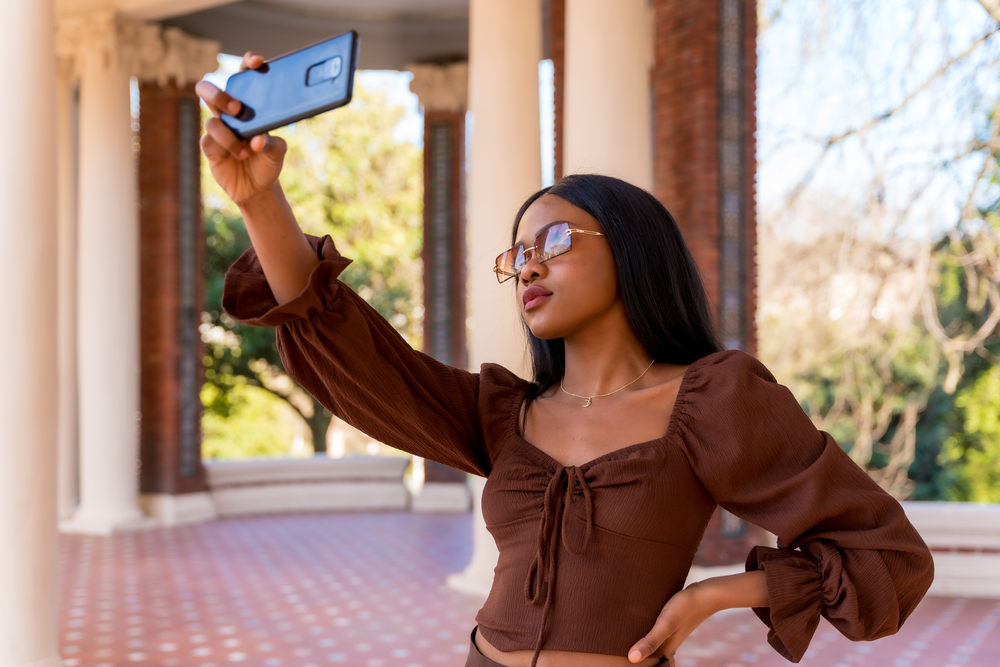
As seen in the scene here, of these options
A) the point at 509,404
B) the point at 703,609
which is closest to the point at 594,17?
the point at 509,404

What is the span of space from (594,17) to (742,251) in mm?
2159

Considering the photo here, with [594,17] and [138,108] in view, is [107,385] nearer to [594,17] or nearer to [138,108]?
[138,108]

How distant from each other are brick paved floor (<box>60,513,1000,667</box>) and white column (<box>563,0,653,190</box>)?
10.2ft

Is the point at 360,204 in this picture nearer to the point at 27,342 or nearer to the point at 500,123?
the point at 500,123

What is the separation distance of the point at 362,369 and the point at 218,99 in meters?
0.54

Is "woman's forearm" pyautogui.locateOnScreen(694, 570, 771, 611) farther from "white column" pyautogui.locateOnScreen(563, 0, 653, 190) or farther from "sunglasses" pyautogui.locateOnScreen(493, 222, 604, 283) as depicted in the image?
"white column" pyautogui.locateOnScreen(563, 0, 653, 190)

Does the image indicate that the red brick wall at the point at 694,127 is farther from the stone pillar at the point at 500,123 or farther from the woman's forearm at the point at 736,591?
the woman's forearm at the point at 736,591

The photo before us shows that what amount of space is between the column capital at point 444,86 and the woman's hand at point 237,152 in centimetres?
1107

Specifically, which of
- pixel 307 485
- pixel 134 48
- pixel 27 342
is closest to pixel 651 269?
pixel 27 342

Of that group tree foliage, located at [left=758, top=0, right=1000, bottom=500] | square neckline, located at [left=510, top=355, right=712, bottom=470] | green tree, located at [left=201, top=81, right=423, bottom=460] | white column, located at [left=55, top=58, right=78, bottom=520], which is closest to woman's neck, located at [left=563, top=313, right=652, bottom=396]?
square neckline, located at [left=510, top=355, right=712, bottom=470]

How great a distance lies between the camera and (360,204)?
63.7 ft

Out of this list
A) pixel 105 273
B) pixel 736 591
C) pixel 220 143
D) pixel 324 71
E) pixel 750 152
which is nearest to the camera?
pixel 324 71

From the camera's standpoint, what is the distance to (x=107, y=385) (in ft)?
31.3

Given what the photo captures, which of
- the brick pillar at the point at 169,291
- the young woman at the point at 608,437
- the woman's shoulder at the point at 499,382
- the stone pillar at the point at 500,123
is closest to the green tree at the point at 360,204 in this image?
the brick pillar at the point at 169,291
